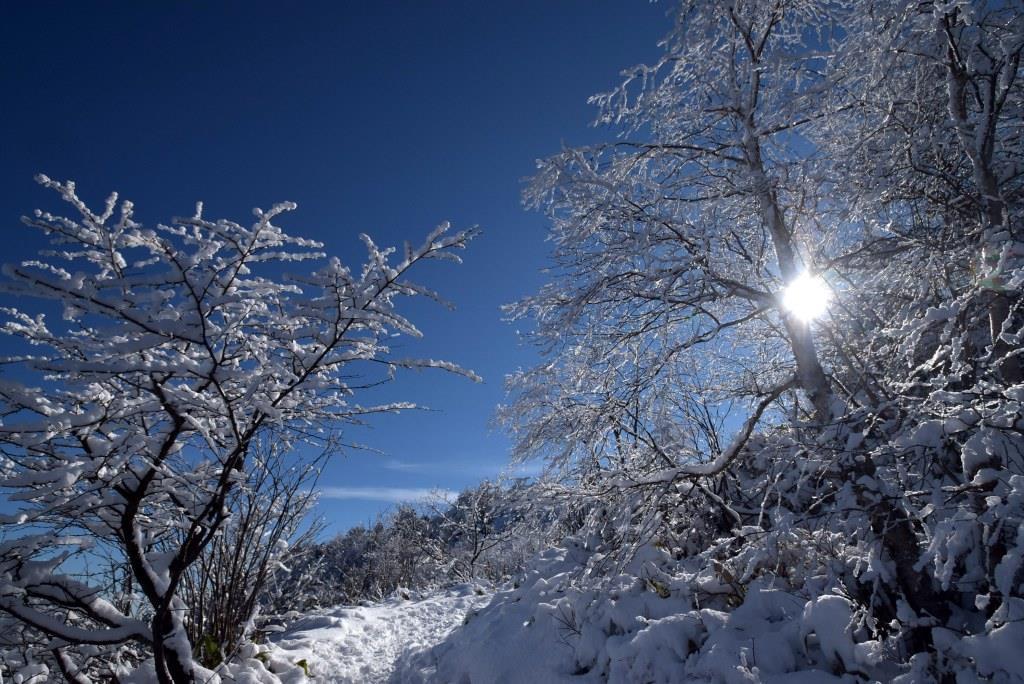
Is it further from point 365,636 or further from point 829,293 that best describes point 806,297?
point 365,636

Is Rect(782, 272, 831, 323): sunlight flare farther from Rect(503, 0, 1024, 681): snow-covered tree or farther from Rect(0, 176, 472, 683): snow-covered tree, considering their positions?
Rect(0, 176, 472, 683): snow-covered tree

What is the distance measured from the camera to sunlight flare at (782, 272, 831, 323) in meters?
4.04

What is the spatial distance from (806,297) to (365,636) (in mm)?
8057

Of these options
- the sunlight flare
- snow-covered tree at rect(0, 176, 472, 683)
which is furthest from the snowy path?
the sunlight flare

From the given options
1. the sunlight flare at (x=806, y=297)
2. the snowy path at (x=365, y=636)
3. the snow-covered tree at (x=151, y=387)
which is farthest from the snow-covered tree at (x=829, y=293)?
the snowy path at (x=365, y=636)

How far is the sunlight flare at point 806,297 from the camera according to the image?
13.3 ft

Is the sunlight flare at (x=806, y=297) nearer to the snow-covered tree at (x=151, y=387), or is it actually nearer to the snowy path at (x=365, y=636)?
the snow-covered tree at (x=151, y=387)

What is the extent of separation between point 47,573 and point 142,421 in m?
1.02

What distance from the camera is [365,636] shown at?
27.2ft

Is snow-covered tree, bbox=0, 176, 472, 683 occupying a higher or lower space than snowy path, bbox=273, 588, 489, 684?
higher

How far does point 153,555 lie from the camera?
12.4 feet

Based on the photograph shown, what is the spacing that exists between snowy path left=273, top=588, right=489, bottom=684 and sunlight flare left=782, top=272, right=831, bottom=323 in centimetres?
603

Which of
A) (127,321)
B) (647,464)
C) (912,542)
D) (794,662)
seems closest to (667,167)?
(647,464)

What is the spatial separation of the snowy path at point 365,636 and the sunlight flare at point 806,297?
6.03 metres
